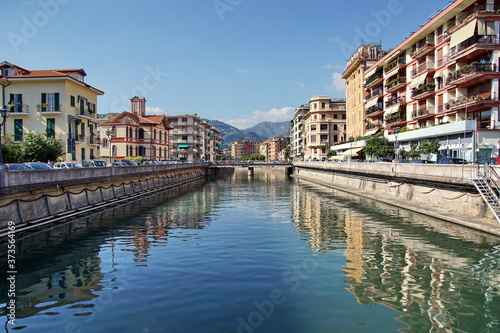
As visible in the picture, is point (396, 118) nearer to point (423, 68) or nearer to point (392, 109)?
point (392, 109)

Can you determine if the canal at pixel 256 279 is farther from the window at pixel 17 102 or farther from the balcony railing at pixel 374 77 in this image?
the balcony railing at pixel 374 77

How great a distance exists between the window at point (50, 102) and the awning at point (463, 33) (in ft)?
150

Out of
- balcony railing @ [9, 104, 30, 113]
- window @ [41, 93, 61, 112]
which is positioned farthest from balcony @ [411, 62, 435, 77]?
balcony railing @ [9, 104, 30, 113]

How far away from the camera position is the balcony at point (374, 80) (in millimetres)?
66306

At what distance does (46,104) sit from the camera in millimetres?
42969

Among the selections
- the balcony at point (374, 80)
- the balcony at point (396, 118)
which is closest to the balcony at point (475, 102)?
the balcony at point (396, 118)

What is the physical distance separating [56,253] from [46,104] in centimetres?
3303

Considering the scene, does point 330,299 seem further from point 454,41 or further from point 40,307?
point 454,41

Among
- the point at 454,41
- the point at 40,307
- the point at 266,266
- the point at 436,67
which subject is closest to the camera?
the point at 40,307

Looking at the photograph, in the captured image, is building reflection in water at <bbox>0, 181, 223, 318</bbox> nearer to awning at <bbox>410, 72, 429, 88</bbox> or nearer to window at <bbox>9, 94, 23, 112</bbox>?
Result: window at <bbox>9, 94, 23, 112</bbox>

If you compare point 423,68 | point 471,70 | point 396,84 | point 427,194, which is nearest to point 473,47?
point 471,70

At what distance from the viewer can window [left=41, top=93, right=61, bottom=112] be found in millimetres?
43000

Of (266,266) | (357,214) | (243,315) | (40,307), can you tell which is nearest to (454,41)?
(357,214)

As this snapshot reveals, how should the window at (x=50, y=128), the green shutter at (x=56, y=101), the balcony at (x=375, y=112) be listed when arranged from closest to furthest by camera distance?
the green shutter at (x=56, y=101), the window at (x=50, y=128), the balcony at (x=375, y=112)
